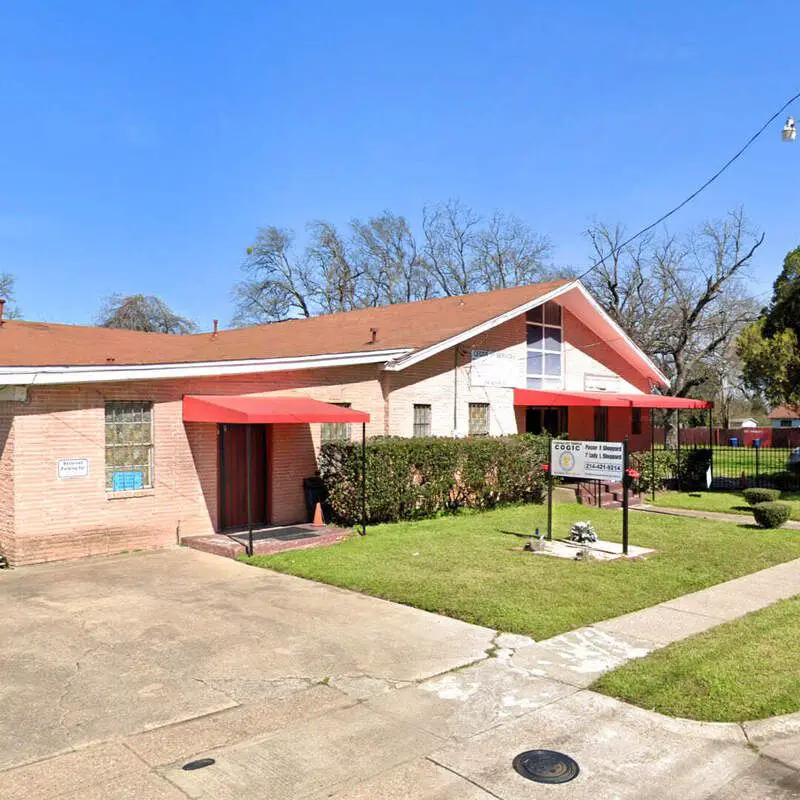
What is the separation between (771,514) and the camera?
14492 millimetres

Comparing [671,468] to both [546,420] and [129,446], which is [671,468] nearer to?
[546,420]

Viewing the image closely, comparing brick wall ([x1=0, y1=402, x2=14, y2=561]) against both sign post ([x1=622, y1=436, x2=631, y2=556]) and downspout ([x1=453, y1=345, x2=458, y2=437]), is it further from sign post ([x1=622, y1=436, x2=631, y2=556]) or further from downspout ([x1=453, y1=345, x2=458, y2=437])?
downspout ([x1=453, y1=345, x2=458, y2=437])

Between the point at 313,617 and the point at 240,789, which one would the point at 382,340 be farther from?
the point at 240,789

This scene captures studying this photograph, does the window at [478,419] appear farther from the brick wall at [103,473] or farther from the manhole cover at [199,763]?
the manhole cover at [199,763]

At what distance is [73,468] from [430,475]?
6.91 m

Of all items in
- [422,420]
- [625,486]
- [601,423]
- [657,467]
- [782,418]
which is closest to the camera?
[625,486]

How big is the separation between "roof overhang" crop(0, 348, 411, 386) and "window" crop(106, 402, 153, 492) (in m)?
0.61

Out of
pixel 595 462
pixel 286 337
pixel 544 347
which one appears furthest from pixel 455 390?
pixel 595 462

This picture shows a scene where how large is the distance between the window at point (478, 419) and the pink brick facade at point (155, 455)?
1.35 metres

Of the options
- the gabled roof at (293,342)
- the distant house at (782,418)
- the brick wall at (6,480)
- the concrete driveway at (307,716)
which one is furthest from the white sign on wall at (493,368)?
the distant house at (782,418)

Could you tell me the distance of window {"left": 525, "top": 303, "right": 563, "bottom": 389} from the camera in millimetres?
20391

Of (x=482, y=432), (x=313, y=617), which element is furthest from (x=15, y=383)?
(x=482, y=432)

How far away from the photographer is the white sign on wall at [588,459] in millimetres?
11883

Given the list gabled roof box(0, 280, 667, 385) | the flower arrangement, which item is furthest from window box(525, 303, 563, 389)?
the flower arrangement
